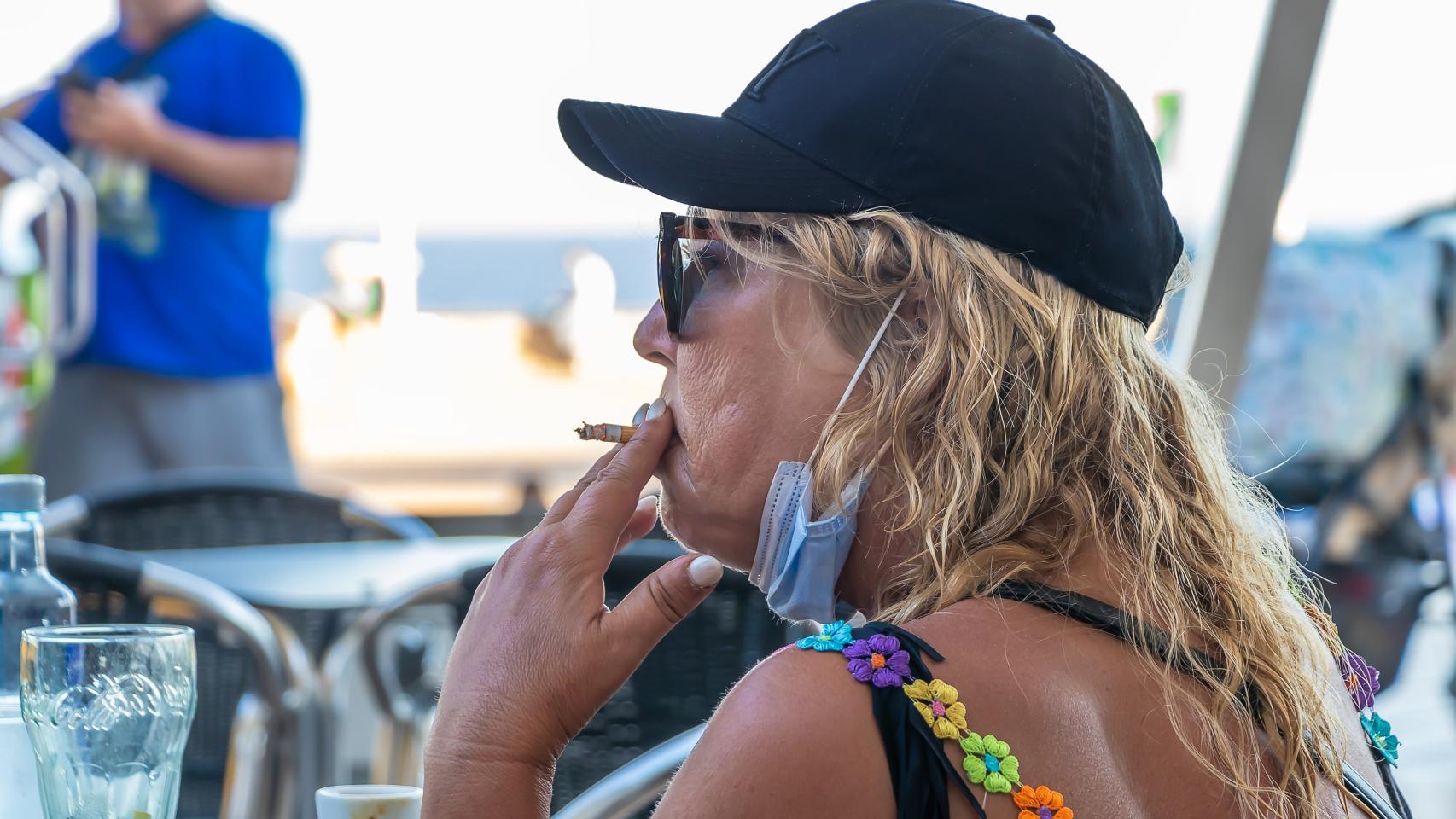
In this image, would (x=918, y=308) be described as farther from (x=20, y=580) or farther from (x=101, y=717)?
(x=20, y=580)

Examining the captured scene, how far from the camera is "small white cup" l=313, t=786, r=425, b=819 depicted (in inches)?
41.0

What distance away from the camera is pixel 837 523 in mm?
1207

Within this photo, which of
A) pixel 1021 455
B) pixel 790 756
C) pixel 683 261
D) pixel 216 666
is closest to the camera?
pixel 790 756

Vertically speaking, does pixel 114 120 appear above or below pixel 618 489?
above

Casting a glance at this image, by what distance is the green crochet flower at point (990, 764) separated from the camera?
0.94 metres

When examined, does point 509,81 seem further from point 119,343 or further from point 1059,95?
point 1059,95

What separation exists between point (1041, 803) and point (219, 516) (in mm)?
2297

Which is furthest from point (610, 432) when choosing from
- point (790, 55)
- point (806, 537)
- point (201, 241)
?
point (201, 241)

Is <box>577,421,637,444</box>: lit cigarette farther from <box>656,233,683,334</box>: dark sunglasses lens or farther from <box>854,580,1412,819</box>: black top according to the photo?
<box>854,580,1412,819</box>: black top

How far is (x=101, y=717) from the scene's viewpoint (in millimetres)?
1053

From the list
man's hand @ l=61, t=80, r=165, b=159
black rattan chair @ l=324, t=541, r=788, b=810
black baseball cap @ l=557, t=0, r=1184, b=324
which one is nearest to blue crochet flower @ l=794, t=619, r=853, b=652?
black baseball cap @ l=557, t=0, r=1184, b=324

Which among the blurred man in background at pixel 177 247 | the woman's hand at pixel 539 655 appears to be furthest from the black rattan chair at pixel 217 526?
the woman's hand at pixel 539 655

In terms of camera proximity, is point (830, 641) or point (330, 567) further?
point (330, 567)

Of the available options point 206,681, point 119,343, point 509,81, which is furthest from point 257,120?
point 509,81
